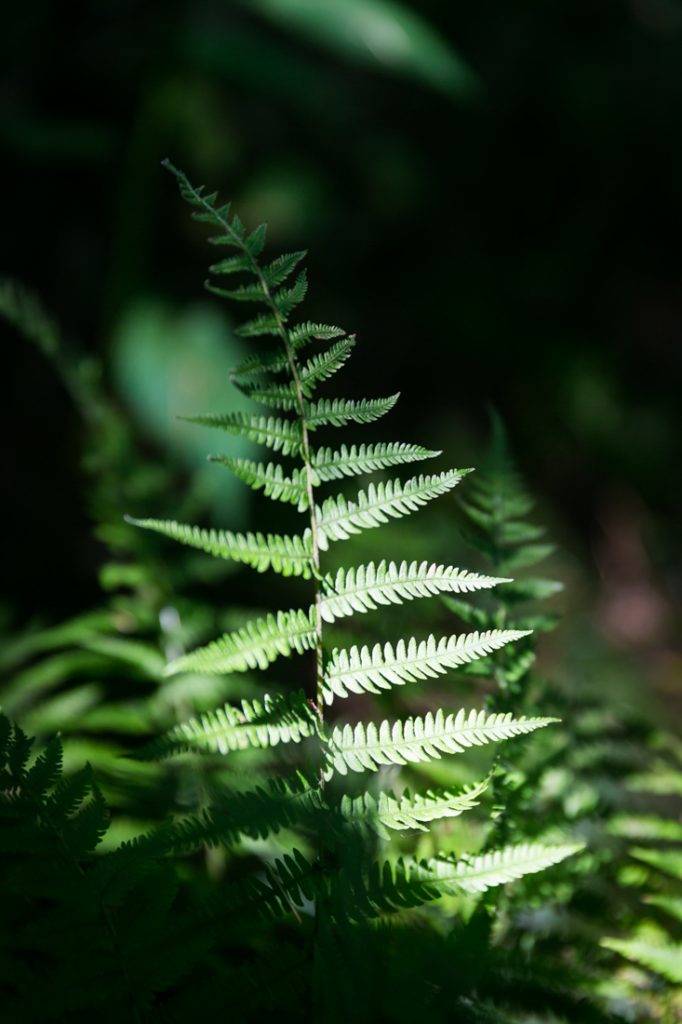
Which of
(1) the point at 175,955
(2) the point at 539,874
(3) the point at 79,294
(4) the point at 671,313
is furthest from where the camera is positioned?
(4) the point at 671,313

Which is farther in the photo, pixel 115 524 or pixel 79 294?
pixel 79 294

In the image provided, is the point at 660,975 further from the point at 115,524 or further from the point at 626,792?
the point at 115,524

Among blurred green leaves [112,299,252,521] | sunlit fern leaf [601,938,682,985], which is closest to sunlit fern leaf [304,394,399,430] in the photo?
sunlit fern leaf [601,938,682,985]

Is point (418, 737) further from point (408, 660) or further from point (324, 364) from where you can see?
point (324, 364)

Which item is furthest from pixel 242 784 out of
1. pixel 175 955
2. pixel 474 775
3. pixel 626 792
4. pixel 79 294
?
pixel 79 294

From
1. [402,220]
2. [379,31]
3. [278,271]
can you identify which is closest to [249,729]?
[278,271]
